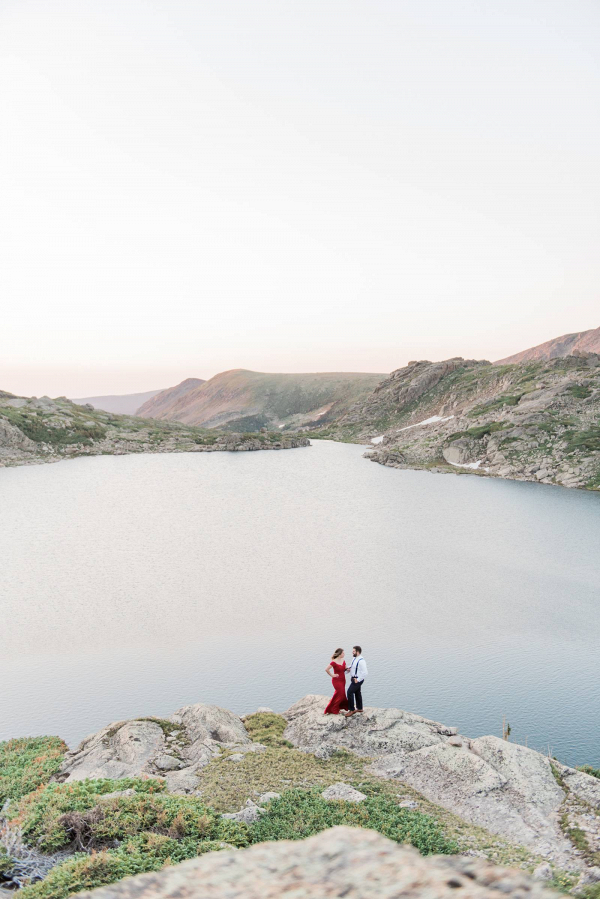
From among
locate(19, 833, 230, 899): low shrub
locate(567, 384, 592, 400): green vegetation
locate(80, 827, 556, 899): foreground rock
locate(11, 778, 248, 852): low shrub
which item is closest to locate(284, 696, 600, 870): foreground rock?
locate(11, 778, 248, 852): low shrub

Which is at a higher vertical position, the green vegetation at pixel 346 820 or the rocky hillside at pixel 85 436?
the rocky hillside at pixel 85 436

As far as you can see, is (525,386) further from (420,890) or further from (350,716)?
(420,890)

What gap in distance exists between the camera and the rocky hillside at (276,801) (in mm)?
8633

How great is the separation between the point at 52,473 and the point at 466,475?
7522cm

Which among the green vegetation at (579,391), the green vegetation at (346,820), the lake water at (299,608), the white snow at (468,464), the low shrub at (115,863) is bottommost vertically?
the lake water at (299,608)

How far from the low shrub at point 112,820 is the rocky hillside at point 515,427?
79210 mm

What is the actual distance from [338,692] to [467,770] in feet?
17.7

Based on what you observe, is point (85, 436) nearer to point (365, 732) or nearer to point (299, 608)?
point (299, 608)

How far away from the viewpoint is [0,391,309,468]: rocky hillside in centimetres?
11354

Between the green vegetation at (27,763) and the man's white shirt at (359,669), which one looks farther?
the man's white shirt at (359,669)

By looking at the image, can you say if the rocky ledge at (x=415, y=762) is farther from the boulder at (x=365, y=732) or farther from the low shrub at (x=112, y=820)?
the low shrub at (x=112, y=820)

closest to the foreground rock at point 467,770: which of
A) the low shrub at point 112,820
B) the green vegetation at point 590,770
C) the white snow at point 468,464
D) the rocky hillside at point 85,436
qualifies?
the green vegetation at point 590,770

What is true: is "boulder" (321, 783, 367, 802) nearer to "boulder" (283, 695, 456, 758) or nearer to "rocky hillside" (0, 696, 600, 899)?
"rocky hillside" (0, 696, 600, 899)

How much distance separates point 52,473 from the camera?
314 feet
